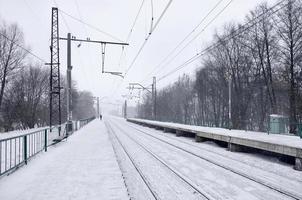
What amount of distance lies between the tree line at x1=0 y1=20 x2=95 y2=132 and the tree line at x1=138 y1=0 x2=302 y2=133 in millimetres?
21324

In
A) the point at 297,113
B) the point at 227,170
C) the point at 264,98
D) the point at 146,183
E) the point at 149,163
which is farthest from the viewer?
the point at 264,98

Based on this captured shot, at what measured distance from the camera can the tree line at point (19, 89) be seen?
4134 cm

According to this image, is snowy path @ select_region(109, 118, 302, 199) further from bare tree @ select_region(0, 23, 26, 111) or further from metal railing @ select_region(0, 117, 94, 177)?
bare tree @ select_region(0, 23, 26, 111)

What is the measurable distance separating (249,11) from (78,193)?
3461 cm

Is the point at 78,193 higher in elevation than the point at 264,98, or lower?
lower

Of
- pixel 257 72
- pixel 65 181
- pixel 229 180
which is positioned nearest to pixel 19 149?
pixel 65 181

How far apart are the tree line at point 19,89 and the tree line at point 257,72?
21.3 meters

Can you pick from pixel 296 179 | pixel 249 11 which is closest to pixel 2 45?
pixel 249 11

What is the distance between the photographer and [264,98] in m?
39.4

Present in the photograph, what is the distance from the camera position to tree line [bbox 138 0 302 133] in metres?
28.2

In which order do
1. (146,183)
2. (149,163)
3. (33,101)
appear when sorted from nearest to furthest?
(146,183) < (149,163) < (33,101)

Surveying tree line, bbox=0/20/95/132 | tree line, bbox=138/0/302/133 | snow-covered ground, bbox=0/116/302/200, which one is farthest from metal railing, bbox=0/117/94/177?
tree line, bbox=0/20/95/132

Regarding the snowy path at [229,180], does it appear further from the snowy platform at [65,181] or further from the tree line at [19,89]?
the tree line at [19,89]

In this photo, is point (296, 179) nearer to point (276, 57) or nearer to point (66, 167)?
point (66, 167)
